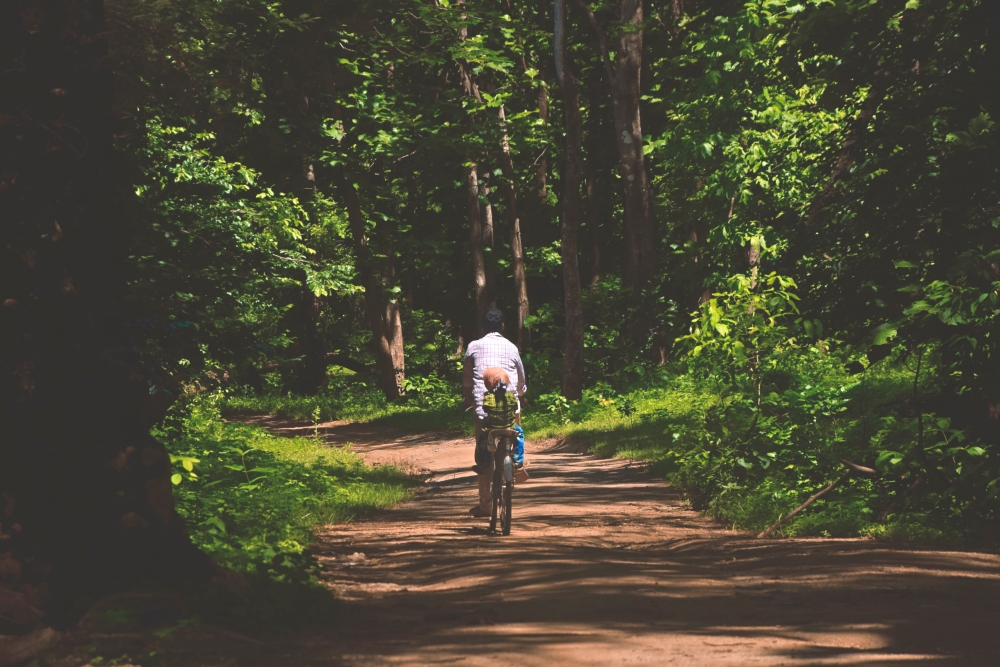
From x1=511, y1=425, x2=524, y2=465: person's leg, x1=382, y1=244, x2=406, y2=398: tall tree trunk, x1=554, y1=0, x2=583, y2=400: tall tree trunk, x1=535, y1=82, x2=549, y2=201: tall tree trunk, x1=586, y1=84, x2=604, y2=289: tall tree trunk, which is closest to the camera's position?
x1=511, y1=425, x2=524, y2=465: person's leg

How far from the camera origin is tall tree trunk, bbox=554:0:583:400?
23953 millimetres

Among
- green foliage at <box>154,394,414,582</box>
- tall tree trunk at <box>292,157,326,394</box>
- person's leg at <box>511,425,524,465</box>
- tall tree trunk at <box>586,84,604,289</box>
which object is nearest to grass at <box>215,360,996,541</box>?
person's leg at <box>511,425,524,465</box>

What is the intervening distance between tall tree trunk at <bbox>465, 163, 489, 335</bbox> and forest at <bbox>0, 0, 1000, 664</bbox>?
312 cm

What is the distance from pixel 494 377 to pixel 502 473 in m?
0.91

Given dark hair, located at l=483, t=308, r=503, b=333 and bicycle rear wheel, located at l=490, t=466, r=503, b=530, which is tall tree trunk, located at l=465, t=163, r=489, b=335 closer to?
dark hair, located at l=483, t=308, r=503, b=333

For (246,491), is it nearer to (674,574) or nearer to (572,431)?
(674,574)

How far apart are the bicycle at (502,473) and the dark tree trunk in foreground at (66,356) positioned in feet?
13.6

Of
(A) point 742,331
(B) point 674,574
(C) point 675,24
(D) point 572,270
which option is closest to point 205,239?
(A) point 742,331

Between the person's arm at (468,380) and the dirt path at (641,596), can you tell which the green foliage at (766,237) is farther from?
the person's arm at (468,380)

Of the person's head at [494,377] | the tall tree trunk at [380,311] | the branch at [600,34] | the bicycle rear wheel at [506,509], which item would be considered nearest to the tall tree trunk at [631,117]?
the branch at [600,34]

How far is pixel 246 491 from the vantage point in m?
11.2

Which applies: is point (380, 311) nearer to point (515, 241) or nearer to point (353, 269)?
point (353, 269)

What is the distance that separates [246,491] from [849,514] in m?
5.84

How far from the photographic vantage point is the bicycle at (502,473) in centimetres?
1013
